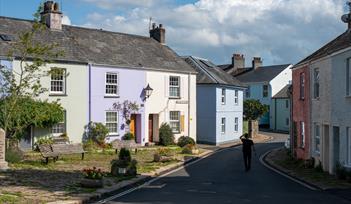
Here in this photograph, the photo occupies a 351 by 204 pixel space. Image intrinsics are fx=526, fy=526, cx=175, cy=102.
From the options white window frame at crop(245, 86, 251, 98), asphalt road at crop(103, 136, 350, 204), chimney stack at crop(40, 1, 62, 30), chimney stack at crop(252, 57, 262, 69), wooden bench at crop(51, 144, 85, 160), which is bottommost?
asphalt road at crop(103, 136, 350, 204)

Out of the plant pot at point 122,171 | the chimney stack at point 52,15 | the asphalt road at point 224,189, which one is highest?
the chimney stack at point 52,15

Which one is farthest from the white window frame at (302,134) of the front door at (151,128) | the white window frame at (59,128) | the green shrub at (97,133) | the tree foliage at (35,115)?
the white window frame at (59,128)

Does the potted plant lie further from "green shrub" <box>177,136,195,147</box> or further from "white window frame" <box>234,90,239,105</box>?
"white window frame" <box>234,90,239,105</box>

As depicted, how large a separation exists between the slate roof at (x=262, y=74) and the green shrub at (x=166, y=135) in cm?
3128

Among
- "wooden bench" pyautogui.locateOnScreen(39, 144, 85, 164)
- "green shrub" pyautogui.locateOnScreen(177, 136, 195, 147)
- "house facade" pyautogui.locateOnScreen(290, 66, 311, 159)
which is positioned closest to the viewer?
"wooden bench" pyautogui.locateOnScreen(39, 144, 85, 164)

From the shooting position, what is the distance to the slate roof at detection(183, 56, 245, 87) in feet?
152

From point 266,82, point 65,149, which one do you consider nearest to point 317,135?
point 65,149

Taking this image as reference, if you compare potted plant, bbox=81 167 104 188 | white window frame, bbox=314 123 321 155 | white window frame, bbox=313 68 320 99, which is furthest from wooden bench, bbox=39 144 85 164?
white window frame, bbox=313 68 320 99

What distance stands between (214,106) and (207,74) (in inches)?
123

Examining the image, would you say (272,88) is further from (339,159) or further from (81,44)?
(339,159)

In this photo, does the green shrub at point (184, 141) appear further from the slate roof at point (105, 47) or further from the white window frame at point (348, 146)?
the white window frame at point (348, 146)

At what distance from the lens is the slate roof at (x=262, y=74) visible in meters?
68.8

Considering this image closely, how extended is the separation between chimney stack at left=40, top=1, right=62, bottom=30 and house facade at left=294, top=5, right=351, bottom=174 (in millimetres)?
17231

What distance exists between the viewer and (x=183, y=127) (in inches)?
1630
